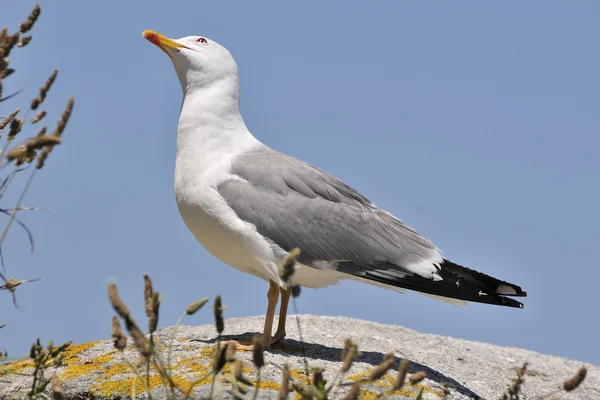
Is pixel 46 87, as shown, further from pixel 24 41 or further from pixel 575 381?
pixel 575 381

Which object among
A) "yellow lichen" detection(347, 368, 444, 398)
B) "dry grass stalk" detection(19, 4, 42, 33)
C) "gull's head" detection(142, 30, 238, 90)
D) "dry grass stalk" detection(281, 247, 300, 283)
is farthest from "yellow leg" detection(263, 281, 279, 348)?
"dry grass stalk" detection(281, 247, 300, 283)

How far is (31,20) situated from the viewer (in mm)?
4492

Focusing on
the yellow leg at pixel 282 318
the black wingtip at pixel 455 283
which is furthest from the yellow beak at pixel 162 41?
the black wingtip at pixel 455 283

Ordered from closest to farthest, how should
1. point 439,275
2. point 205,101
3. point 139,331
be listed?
point 139,331, point 439,275, point 205,101

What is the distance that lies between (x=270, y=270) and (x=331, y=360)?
0.95 meters

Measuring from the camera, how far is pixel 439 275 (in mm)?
6875

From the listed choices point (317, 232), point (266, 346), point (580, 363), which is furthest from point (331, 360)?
point (580, 363)

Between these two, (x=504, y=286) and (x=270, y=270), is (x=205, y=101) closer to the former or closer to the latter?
(x=270, y=270)

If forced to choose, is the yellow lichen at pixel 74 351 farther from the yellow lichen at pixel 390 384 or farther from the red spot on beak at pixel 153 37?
the red spot on beak at pixel 153 37

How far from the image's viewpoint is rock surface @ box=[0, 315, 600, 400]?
5.71 metres

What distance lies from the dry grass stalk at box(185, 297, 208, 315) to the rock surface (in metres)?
1.05

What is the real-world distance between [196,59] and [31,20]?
122 inches

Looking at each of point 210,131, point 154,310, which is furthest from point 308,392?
point 210,131

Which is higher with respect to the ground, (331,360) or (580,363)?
(580,363)
